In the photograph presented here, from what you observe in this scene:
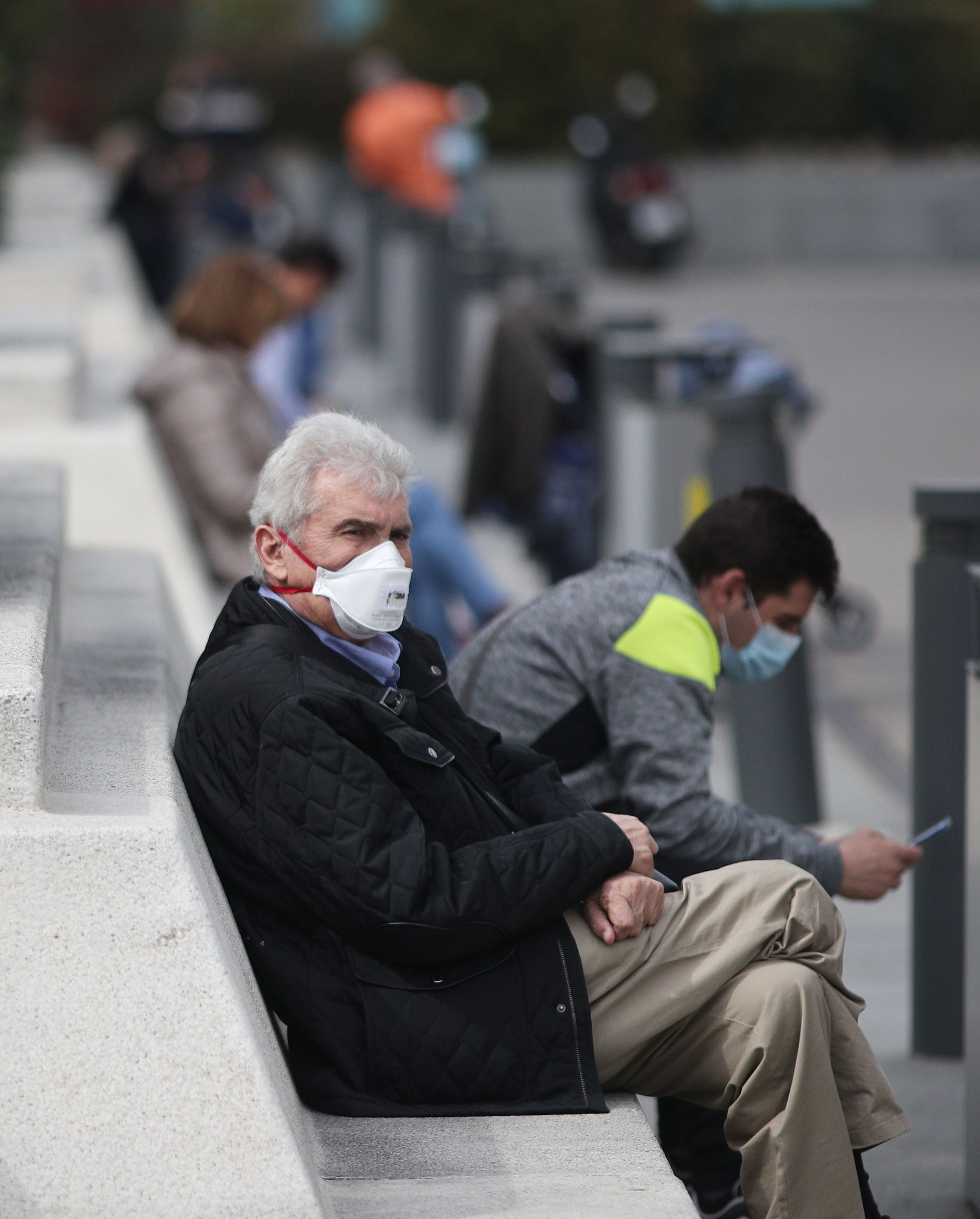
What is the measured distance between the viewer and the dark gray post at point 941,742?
4359mm

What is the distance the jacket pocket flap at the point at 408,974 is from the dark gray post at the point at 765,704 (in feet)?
9.99

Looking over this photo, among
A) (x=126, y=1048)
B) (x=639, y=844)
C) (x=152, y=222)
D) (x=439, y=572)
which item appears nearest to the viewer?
(x=126, y=1048)

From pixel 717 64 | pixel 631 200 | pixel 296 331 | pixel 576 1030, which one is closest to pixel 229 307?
pixel 296 331

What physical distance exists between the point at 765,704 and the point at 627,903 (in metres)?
2.91

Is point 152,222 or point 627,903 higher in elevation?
point 152,222

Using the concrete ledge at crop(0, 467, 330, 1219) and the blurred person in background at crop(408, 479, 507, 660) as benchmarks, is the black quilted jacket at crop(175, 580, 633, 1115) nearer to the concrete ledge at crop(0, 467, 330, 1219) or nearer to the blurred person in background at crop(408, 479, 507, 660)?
the concrete ledge at crop(0, 467, 330, 1219)

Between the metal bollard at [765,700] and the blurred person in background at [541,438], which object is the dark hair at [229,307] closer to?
the blurred person in background at [541,438]

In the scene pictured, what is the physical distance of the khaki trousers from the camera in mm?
3018

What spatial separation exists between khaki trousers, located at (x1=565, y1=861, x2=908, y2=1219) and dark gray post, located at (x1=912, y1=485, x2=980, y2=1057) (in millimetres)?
1240

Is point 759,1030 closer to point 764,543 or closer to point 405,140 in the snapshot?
point 764,543

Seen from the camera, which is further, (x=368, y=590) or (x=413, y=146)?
(x=413, y=146)

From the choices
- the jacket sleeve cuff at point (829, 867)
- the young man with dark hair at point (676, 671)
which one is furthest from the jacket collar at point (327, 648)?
the jacket sleeve cuff at point (829, 867)


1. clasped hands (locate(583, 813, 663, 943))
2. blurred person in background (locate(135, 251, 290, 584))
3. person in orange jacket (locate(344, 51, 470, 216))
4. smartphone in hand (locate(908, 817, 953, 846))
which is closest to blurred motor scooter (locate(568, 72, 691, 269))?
person in orange jacket (locate(344, 51, 470, 216))

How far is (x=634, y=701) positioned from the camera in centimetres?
366
